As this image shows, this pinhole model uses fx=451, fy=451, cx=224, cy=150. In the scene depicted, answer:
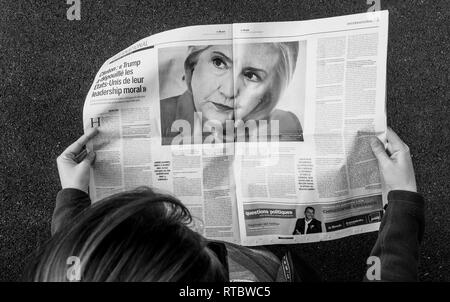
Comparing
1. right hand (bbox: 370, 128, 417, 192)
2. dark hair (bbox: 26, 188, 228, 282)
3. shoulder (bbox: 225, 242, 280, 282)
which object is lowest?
shoulder (bbox: 225, 242, 280, 282)

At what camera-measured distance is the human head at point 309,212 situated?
715mm

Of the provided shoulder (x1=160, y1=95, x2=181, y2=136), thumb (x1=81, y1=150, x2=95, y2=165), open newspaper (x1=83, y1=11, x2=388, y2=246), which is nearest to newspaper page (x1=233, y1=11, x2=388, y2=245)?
open newspaper (x1=83, y1=11, x2=388, y2=246)

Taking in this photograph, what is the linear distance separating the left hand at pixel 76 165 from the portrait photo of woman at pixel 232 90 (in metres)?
0.12

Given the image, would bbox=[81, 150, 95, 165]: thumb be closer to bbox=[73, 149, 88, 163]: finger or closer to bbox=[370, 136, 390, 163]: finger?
bbox=[73, 149, 88, 163]: finger

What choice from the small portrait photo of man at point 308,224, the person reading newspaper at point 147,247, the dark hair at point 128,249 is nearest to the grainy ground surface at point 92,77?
the small portrait photo of man at point 308,224

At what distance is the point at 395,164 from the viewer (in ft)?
2.22

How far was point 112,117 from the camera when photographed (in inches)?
28.5

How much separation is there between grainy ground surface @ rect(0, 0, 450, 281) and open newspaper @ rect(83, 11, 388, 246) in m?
0.06

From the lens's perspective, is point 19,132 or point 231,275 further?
point 19,132

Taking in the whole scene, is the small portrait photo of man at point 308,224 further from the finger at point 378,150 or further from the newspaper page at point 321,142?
the finger at point 378,150

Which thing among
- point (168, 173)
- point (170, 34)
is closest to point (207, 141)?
point (168, 173)

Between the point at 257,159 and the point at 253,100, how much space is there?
9cm

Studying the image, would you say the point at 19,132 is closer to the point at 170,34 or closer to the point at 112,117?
the point at 112,117

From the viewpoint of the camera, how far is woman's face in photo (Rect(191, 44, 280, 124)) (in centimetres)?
71
